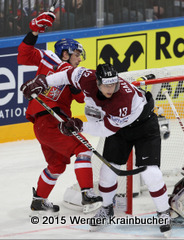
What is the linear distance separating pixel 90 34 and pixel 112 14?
469 millimetres

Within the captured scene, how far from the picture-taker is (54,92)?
3.95 meters

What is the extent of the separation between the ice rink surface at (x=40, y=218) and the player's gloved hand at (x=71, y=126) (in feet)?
2.41

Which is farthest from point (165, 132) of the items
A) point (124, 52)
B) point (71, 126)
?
point (124, 52)

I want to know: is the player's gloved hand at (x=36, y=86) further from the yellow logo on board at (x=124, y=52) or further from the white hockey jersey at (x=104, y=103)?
the yellow logo on board at (x=124, y=52)

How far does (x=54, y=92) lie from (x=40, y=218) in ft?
3.21

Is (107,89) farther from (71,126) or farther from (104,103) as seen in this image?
(71,126)

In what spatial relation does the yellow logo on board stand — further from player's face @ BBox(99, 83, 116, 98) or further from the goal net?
player's face @ BBox(99, 83, 116, 98)

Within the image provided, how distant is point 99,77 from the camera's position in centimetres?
338

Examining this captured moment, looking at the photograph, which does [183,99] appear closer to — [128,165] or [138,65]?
[128,165]

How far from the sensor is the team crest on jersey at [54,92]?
3.95m

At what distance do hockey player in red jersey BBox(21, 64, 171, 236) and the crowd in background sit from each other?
2.68 meters

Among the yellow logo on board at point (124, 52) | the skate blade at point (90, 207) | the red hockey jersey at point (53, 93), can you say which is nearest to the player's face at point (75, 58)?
the red hockey jersey at point (53, 93)

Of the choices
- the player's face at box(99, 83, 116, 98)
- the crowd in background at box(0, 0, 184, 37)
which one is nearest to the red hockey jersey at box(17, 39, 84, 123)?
the player's face at box(99, 83, 116, 98)

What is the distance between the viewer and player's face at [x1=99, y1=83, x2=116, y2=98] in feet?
11.0
